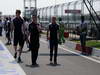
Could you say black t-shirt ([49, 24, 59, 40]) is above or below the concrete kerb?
above

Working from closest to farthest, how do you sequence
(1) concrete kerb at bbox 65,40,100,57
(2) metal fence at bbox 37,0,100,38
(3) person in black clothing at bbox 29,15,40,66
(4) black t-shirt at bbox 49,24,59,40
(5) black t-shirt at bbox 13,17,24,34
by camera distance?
(3) person in black clothing at bbox 29,15,40,66
(4) black t-shirt at bbox 49,24,59,40
(5) black t-shirt at bbox 13,17,24,34
(1) concrete kerb at bbox 65,40,100,57
(2) metal fence at bbox 37,0,100,38

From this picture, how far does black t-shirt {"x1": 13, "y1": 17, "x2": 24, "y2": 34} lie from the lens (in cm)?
1644

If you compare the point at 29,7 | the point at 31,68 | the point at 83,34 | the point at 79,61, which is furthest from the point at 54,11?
the point at 31,68

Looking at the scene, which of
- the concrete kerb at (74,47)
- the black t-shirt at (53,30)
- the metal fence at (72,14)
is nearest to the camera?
the black t-shirt at (53,30)

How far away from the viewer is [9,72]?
43.5ft

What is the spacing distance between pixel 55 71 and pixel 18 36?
3.68 meters

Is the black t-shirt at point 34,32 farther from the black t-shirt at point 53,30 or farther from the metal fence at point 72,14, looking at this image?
the metal fence at point 72,14

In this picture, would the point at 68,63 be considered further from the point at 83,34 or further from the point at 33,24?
the point at 83,34

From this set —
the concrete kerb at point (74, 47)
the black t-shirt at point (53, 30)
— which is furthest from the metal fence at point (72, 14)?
the black t-shirt at point (53, 30)

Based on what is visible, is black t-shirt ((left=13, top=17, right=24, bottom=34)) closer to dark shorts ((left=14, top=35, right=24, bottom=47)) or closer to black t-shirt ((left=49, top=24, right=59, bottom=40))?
dark shorts ((left=14, top=35, right=24, bottom=47))

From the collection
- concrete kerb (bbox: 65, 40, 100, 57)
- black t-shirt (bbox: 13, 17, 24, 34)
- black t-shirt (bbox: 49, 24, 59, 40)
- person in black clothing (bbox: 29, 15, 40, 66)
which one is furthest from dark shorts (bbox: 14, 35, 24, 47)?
concrete kerb (bbox: 65, 40, 100, 57)

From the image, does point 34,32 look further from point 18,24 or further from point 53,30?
point 18,24

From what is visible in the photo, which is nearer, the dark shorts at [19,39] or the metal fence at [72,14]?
the dark shorts at [19,39]

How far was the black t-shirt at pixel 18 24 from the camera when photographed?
16438 millimetres
